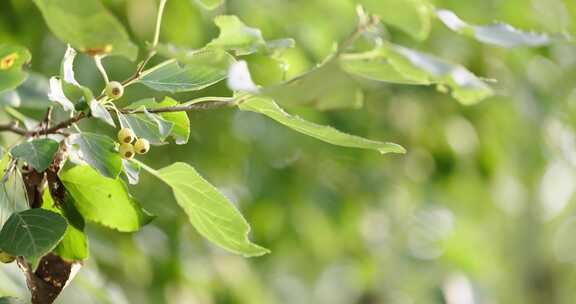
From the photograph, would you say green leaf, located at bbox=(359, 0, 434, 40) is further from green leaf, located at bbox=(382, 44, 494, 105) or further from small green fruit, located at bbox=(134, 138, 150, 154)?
small green fruit, located at bbox=(134, 138, 150, 154)

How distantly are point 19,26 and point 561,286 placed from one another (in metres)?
3.21

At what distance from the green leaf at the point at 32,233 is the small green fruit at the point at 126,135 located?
0.06m

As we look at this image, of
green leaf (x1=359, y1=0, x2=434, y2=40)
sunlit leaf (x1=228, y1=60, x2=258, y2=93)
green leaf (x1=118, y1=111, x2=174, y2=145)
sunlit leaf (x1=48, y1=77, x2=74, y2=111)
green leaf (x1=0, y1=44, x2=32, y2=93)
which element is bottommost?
green leaf (x1=118, y1=111, x2=174, y2=145)

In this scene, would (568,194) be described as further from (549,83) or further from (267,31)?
(267,31)

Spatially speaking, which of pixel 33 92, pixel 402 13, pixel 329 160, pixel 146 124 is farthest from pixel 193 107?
pixel 329 160

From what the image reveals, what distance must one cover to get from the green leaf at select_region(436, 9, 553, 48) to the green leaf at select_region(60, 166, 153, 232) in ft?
0.73

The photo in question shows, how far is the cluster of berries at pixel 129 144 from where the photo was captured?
0.50 m

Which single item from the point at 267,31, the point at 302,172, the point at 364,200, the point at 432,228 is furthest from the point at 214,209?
the point at 432,228

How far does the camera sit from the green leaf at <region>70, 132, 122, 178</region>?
49 centimetres

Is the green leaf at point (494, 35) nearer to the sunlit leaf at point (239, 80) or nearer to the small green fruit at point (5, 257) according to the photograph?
the sunlit leaf at point (239, 80)

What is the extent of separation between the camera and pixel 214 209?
21.0 inches

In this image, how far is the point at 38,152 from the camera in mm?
479

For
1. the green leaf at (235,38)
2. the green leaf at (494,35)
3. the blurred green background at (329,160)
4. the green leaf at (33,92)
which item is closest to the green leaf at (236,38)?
the green leaf at (235,38)

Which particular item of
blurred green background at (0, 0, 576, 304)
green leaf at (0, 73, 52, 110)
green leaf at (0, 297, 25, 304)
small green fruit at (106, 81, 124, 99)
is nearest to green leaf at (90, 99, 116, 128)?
small green fruit at (106, 81, 124, 99)
